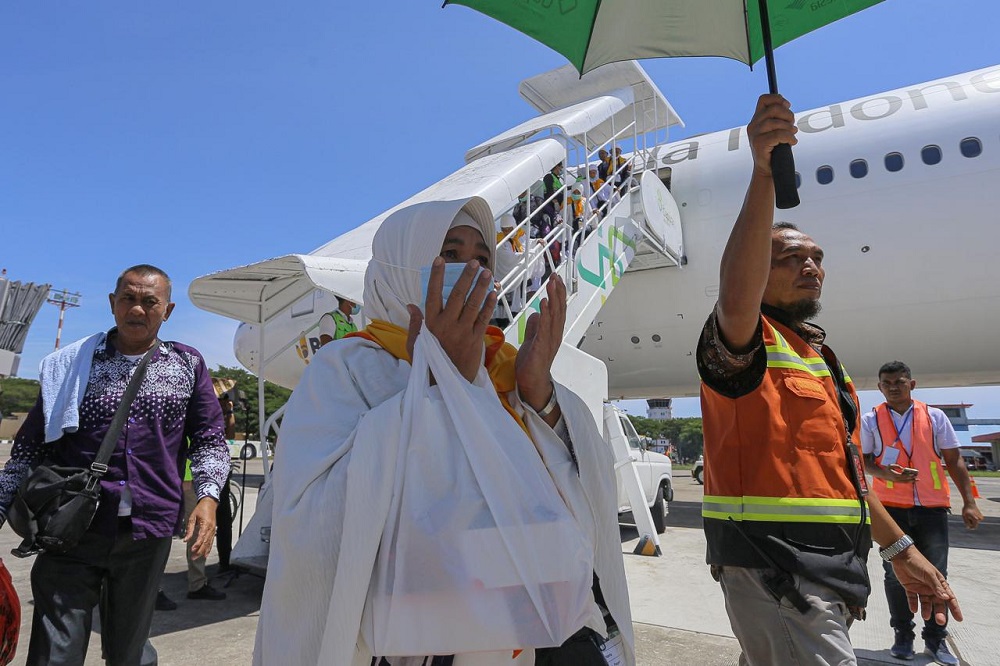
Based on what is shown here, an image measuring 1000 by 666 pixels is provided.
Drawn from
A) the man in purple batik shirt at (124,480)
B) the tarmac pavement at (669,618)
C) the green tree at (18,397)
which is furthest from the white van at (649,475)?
the green tree at (18,397)

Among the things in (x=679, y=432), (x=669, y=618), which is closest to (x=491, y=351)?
(x=669, y=618)

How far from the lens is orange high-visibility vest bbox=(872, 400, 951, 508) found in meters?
3.65

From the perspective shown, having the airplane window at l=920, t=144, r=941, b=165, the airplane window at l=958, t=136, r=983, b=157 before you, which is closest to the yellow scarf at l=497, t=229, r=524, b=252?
the airplane window at l=920, t=144, r=941, b=165

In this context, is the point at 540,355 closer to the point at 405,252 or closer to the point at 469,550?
the point at 405,252

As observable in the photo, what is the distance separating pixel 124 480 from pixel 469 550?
190 centimetres

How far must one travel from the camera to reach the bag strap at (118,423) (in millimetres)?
2166

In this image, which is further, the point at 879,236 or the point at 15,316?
the point at 879,236

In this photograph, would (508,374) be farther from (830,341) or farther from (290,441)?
(830,341)

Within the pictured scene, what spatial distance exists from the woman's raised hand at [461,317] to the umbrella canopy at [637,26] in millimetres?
1699

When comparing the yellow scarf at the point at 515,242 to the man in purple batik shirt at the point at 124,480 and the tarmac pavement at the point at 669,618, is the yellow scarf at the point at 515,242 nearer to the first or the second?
the tarmac pavement at the point at 669,618

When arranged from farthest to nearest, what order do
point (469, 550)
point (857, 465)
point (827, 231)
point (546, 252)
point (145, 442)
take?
point (827, 231) → point (546, 252) → point (145, 442) → point (857, 465) → point (469, 550)

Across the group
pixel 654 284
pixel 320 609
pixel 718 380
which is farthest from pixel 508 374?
pixel 654 284

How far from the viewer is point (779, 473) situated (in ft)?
5.63

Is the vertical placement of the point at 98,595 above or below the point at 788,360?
below
